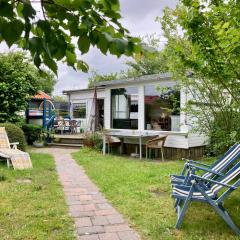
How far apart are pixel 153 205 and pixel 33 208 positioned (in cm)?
187

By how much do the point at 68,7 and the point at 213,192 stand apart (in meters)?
3.30

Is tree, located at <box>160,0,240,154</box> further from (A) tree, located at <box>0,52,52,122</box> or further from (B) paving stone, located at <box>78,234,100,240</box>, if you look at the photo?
(A) tree, located at <box>0,52,52,122</box>

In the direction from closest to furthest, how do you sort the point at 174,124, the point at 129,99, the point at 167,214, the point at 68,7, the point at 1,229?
the point at 68,7 < the point at 1,229 < the point at 167,214 < the point at 174,124 < the point at 129,99

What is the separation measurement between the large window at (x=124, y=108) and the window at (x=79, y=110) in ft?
18.1

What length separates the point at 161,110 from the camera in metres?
11.7

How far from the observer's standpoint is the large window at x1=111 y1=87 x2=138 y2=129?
12727 mm

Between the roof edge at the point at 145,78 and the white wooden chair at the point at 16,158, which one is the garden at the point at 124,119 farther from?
the roof edge at the point at 145,78

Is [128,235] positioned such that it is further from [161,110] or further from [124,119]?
[124,119]

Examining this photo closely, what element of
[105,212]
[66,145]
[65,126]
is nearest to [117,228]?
[105,212]

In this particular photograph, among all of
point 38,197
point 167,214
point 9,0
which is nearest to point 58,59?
point 9,0

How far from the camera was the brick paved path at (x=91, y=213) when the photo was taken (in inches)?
155

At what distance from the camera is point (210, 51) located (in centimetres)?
509

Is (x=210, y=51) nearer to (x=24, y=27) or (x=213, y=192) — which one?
(x=213, y=192)

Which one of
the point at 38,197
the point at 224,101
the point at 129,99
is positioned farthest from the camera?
the point at 129,99
